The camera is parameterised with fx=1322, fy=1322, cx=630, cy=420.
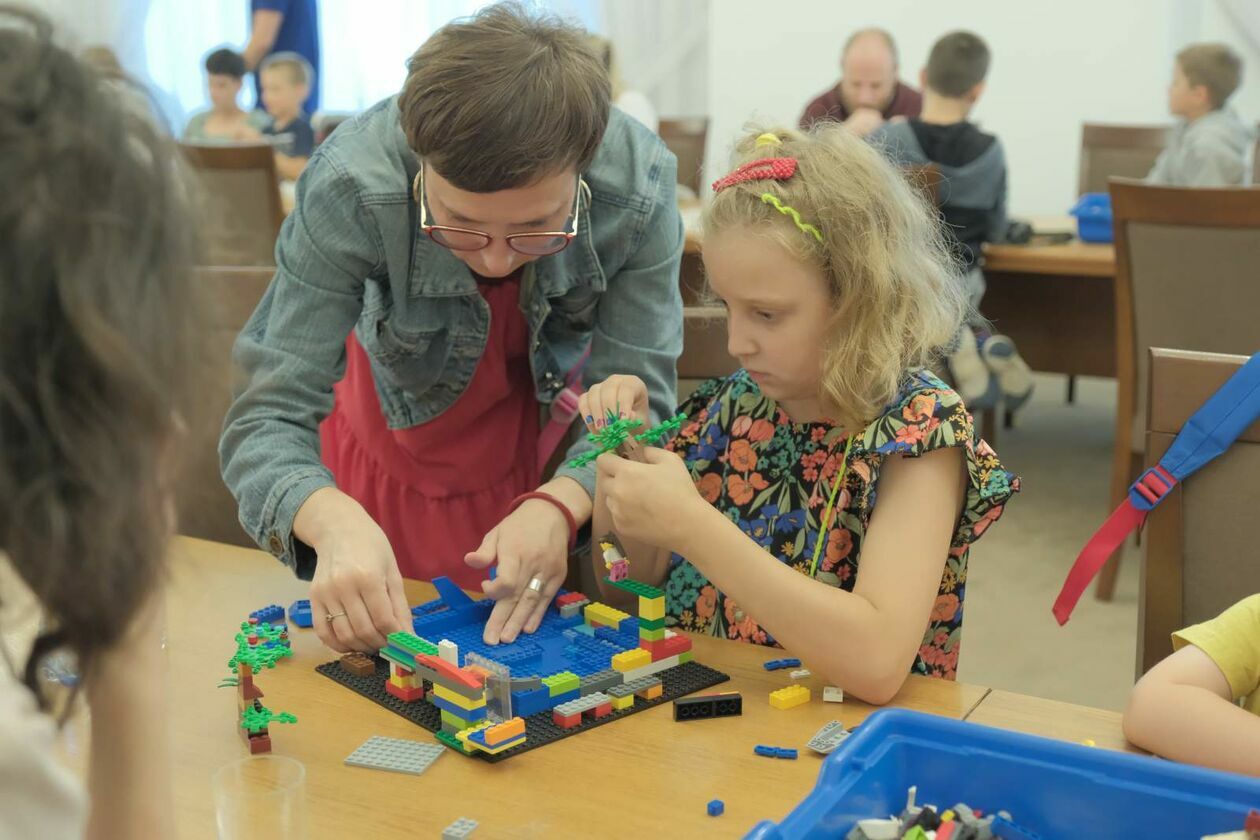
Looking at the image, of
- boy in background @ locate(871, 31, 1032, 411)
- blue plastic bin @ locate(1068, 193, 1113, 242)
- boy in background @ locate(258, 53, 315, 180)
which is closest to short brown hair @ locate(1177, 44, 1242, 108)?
boy in background @ locate(871, 31, 1032, 411)

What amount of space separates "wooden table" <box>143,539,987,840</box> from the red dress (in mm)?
453

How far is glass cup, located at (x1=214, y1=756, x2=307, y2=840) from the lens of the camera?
3.07 feet

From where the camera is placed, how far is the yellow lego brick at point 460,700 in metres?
1.08

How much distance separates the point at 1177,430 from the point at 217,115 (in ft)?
16.7

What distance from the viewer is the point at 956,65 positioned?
411 centimetres

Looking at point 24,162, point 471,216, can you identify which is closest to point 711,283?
point 471,216

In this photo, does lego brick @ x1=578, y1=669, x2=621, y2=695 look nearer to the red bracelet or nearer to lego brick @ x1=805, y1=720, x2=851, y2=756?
lego brick @ x1=805, y1=720, x2=851, y2=756

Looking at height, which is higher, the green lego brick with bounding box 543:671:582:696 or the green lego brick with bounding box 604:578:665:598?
the green lego brick with bounding box 604:578:665:598

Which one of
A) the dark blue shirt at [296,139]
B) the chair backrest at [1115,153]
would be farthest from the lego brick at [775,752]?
the dark blue shirt at [296,139]

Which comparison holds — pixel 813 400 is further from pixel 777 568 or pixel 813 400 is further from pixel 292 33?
pixel 292 33

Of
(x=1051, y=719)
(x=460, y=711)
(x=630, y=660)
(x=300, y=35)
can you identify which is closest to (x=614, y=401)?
(x=630, y=660)

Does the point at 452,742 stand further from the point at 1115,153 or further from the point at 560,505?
the point at 1115,153

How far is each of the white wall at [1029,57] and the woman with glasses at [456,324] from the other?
13.2 ft

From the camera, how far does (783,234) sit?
4.46 feet
